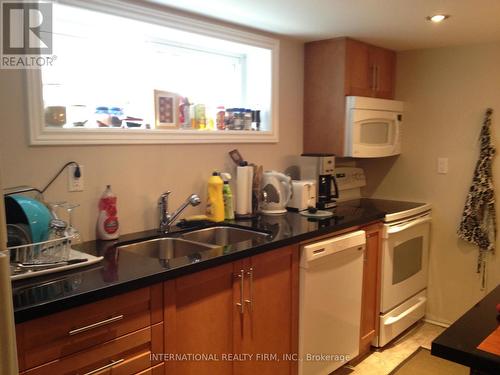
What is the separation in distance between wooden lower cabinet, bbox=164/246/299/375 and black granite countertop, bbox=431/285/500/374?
0.92 metres

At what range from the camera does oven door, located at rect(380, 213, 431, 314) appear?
2.84 m

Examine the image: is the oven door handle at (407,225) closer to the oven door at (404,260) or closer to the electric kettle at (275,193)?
the oven door at (404,260)

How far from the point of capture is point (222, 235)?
7.94 feet

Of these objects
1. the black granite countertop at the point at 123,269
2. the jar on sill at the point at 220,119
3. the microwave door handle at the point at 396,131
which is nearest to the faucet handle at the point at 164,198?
the black granite countertop at the point at 123,269

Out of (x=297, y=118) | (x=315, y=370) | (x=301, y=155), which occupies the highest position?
(x=297, y=118)

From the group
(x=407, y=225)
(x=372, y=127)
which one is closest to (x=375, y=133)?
(x=372, y=127)

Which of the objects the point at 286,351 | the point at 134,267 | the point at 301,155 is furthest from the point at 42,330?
the point at 301,155

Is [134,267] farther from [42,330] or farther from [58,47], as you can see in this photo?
[58,47]

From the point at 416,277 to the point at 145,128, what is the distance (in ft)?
7.24

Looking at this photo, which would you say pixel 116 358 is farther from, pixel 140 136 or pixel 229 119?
pixel 229 119

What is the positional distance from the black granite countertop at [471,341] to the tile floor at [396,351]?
1545 millimetres

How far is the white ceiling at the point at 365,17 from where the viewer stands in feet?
7.09

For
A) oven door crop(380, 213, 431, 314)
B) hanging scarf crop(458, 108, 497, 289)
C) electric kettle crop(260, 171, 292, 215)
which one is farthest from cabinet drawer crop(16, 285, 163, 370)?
hanging scarf crop(458, 108, 497, 289)

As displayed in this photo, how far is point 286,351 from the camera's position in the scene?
2219 millimetres
